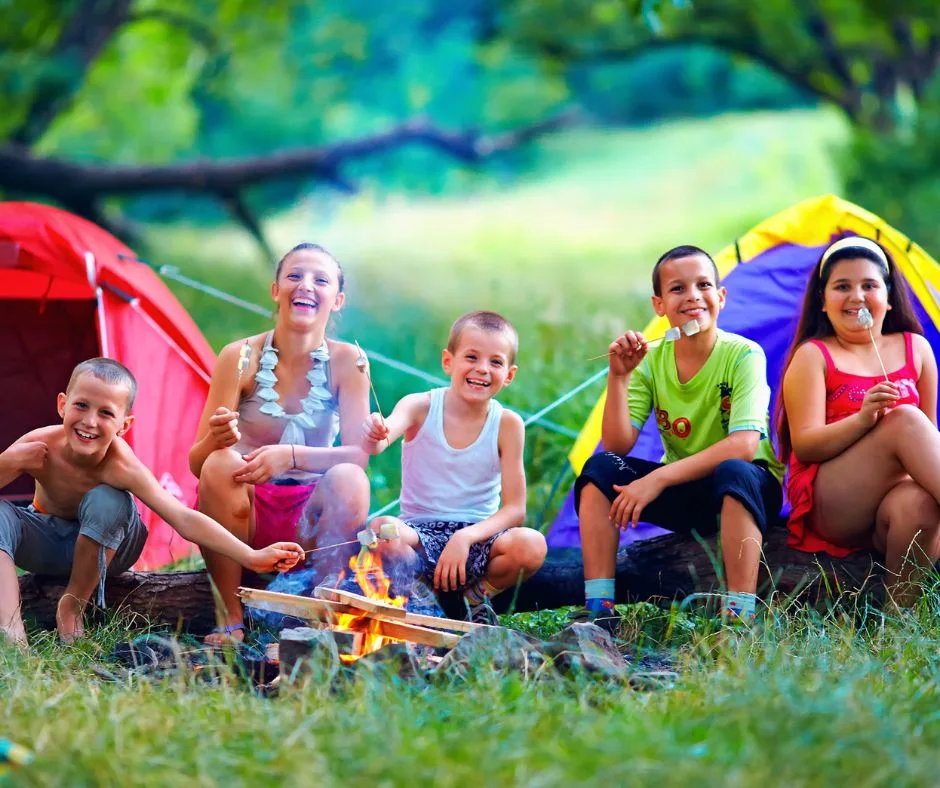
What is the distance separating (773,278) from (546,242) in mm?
12228

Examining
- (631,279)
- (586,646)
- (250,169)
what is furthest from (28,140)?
(586,646)

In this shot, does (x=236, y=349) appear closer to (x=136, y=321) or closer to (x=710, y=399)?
(x=136, y=321)

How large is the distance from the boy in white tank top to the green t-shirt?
393mm

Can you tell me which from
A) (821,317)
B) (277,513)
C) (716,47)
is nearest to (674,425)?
(821,317)

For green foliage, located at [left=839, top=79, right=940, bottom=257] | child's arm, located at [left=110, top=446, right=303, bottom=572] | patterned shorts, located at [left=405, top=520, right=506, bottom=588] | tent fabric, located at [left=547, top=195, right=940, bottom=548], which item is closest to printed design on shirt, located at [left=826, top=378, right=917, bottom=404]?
tent fabric, located at [left=547, top=195, right=940, bottom=548]

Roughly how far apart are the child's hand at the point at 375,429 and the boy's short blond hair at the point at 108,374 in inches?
23.9

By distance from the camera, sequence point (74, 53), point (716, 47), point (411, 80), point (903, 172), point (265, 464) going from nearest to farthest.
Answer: point (265, 464), point (903, 172), point (74, 53), point (716, 47), point (411, 80)

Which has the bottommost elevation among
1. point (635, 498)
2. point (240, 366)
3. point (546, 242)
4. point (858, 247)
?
point (635, 498)

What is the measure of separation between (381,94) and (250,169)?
25.4 ft

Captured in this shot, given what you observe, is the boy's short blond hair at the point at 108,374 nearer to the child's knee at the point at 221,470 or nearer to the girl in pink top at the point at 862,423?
the child's knee at the point at 221,470

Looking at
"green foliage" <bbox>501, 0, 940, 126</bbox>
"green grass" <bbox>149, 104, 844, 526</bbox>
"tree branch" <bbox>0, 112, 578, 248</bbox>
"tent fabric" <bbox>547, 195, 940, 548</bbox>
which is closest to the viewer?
"tent fabric" <bbox>547, 195, 940, 548</bbox>

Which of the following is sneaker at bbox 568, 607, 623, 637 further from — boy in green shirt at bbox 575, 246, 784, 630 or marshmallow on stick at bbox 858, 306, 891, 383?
marshmallow on stick at bbox 858, 306, 891, 383

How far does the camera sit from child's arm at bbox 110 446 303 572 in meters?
2.82

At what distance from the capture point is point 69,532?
3.08 meters
